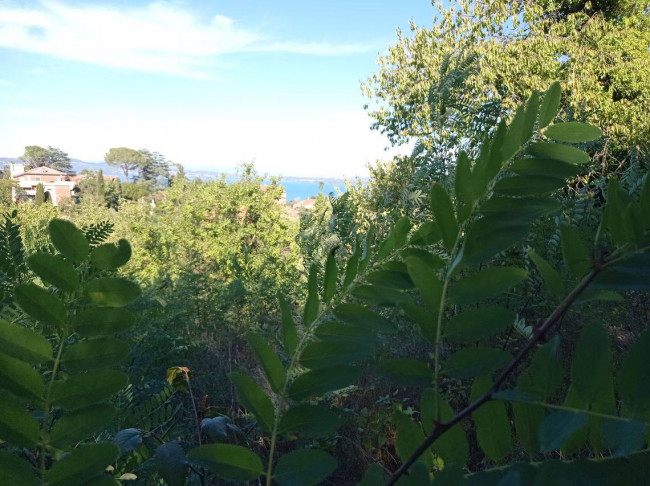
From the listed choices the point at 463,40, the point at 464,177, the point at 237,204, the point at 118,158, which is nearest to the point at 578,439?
the point at 464,177

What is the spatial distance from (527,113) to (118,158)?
252ft

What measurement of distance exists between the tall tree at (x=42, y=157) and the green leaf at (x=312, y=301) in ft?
210

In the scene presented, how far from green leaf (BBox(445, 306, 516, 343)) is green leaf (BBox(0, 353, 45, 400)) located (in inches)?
11.6

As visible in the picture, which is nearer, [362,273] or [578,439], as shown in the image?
[578,439]

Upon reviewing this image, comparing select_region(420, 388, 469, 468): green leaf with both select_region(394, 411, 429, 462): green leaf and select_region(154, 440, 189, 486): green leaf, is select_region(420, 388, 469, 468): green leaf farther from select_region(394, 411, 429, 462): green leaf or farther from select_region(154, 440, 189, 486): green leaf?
select_region(154, 440, 189, 486): green leaf

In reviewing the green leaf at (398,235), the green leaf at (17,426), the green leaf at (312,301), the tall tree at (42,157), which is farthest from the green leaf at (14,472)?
the tall tree at (42,157)

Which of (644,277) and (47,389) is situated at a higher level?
(644,277)

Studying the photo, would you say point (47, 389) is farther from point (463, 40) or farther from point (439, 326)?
point (463, 40)

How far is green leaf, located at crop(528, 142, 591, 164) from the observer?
42 centimetres

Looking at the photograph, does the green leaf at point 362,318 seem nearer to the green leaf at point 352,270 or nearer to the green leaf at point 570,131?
the green leaf at point 352,270

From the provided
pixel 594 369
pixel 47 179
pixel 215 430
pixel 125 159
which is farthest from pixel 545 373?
pixel 125 159

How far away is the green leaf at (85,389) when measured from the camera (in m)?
0.39

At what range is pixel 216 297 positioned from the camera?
527cm

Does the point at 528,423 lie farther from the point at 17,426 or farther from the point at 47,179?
the point at 47,179
